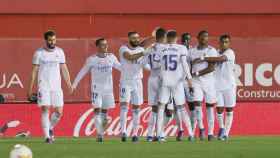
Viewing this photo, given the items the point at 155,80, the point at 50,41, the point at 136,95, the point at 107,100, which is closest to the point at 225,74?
the point at 155,80

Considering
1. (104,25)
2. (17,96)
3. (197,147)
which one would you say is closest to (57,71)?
(197,147)

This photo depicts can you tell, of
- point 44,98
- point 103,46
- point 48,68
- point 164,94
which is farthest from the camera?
point 103,46

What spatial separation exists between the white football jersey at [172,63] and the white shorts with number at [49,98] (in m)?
2.17

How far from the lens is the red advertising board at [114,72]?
27.0 m

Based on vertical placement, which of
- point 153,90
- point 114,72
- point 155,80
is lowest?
point 153,90

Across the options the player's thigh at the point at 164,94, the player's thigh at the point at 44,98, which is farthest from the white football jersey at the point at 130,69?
the player's thigh at the point at 44,98

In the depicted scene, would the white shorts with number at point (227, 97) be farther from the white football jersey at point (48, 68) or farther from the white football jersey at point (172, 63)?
the white football jersey at point (48, 68)

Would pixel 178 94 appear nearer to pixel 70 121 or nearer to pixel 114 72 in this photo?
pixel 70 121

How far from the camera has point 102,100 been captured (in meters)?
22.6

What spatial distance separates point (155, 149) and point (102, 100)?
4134mm

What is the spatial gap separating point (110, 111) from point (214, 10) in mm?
8015

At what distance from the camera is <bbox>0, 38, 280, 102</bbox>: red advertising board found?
88.5ft

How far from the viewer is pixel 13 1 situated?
32594mm

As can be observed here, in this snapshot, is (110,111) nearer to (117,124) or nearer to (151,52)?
(117,124)
